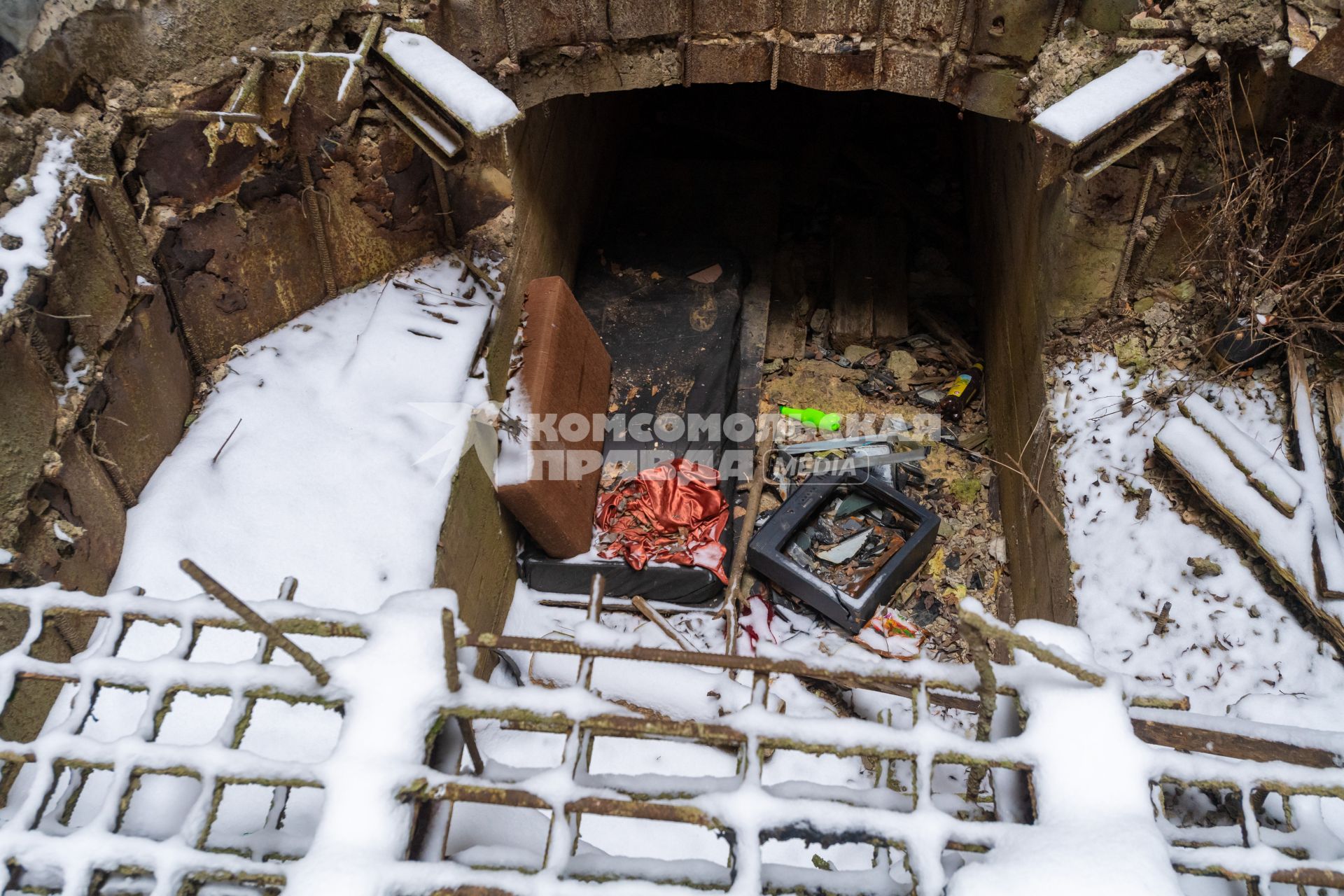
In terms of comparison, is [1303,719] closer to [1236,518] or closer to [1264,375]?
[1236,518]

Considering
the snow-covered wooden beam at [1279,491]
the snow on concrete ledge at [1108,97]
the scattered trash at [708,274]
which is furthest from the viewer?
the scattered trash at [708,274]

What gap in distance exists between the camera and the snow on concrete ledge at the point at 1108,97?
400 centimetres

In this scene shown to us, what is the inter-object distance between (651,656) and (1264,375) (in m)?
3.75

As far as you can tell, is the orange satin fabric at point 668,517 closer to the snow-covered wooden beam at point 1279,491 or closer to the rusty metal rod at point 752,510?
the rusty metal rod at point 752,510

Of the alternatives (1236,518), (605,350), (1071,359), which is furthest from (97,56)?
(1236,518)

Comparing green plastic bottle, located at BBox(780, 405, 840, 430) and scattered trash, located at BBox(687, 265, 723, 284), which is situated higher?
scattered trash, located at BBox(687, 265, 723, 284)

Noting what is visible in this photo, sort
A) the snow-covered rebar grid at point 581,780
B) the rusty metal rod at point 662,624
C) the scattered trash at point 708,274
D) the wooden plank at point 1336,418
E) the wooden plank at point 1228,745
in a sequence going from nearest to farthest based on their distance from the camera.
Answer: the snow-covered rebar grid at point 581,780
the wooden plank at point 1228,745
the wooden plank at point 1336,418
the rusty metal rod at point 662,624
the scattered trash at point 708,274

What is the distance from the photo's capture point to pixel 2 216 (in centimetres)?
348

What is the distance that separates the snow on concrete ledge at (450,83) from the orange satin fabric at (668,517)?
2.47 metres

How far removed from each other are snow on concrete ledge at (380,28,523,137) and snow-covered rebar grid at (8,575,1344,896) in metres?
2.48

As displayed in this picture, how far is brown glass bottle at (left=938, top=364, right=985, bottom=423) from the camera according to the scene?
658cm

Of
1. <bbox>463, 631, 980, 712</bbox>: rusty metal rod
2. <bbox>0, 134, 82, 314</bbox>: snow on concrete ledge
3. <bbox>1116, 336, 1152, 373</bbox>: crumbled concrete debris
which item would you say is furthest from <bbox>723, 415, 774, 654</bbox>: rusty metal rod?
<bbox>0, 134, 82, 314</bbox>: snow on concrete ledge

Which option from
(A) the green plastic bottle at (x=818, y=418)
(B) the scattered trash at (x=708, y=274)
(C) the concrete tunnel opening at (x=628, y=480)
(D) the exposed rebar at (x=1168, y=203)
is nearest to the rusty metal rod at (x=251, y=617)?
(C) the concrete tunnel opening at (x=628, y=480)

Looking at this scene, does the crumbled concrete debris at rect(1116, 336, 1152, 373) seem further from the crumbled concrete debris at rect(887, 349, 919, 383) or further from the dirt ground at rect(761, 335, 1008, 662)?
the crumbled concrete debris at rect(887, 349, 919, 383)
